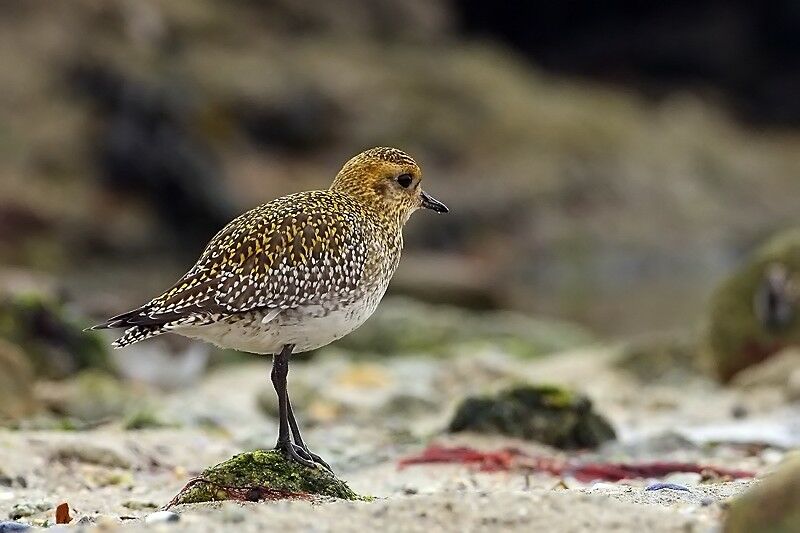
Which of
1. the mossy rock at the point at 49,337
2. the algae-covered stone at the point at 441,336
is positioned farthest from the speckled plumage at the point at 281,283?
the algae-covered stone at the point at 441,336

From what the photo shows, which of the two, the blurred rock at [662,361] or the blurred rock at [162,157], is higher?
the blurred rock at [162,157]

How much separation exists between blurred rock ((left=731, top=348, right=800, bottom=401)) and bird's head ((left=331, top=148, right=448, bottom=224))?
170 inches

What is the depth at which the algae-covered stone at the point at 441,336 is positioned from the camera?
1576 cm

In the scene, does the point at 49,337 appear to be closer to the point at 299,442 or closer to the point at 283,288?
the point at 299,442

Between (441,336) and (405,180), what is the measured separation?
412 inches

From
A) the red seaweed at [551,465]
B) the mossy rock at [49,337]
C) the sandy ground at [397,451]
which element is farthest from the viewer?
the mossy rock at [49,337]

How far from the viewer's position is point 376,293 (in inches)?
217

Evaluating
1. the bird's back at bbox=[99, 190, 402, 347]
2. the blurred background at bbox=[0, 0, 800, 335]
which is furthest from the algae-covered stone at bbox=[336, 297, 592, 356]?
the bird's back at bbox=[99, 190, 402, 347]

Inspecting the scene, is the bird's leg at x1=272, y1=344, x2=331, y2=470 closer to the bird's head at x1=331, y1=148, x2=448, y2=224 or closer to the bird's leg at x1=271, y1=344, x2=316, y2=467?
the bird's leg at x1=271, y1=344, x2=316, y2=467

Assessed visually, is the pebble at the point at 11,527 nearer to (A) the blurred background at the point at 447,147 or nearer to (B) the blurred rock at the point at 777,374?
(B) the blurred rock at the point at 777,374

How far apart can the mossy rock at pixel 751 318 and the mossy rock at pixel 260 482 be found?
5940 millimetres

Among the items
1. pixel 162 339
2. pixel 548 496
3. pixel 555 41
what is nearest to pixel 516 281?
pixel 555 41

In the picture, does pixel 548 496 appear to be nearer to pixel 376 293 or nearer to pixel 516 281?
pixel 376 293

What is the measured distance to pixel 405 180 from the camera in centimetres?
602
